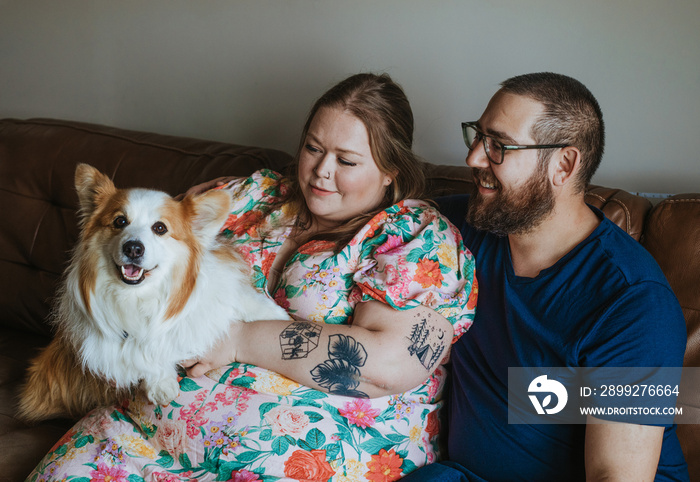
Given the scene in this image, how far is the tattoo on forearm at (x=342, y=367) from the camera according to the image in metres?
1.44

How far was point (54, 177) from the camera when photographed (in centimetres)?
239

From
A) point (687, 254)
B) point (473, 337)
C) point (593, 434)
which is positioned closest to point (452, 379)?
point (473, 337)

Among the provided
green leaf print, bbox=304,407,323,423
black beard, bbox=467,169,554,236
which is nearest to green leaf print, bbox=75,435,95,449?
green leaf print, bbox=304,407,323,423

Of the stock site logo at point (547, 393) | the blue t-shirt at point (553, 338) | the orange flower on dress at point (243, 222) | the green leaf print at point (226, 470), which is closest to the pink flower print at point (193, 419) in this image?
the green leaf print at point (226, 470)

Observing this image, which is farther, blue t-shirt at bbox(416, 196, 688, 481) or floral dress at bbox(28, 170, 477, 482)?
floral dress at bbox(28, 170, 477, 482)

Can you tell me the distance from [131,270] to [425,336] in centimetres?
75

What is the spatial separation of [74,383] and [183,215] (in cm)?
64

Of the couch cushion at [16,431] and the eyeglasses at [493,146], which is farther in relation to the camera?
the couch cushion at [16,431]

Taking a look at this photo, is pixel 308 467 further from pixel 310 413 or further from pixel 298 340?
pixel 298 340

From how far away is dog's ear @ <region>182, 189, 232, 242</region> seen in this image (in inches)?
62.4

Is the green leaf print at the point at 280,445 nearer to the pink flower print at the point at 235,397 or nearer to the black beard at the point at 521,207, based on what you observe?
the pink flower print at the point at 235,397

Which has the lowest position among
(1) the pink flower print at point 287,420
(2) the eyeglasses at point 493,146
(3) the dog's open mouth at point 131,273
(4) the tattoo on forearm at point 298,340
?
(1) the pink flower print at point 287,420

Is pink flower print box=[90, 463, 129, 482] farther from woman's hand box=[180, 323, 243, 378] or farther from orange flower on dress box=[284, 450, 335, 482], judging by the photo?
orange flower on dress box=[284, 450, 335, 482]

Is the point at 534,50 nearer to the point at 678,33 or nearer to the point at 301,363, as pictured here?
the point at 678,33
